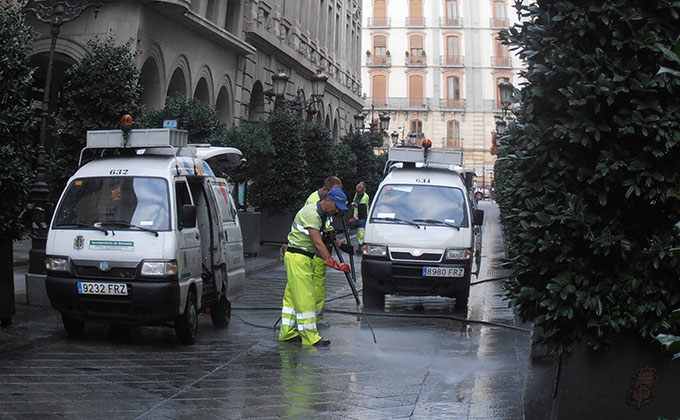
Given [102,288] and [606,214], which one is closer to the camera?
[606,214]

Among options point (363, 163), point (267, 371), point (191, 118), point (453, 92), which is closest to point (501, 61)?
point (453, 92)

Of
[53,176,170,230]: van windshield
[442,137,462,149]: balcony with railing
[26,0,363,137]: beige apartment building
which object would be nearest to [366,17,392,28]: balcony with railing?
[442,137,462,149]: balcony with railing

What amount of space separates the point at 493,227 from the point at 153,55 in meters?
20.0

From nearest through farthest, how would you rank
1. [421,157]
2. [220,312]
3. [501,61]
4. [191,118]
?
[220,312]
[421,157]
[191,118]
[501,61]

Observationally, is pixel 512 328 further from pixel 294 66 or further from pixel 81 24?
pixel 294 66

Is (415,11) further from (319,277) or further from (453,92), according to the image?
(319,277)

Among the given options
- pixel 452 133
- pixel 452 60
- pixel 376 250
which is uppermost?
pixel 452 60

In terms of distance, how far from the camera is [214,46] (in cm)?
2617

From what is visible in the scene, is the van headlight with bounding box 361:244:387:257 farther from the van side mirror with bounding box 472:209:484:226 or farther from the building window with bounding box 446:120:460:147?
the building window with bounding box 446:120:460:147

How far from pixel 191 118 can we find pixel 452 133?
63.6m

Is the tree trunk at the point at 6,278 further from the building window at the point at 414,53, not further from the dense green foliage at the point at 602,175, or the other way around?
the building window at the point at 414,53

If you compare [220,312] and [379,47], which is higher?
[379,47]

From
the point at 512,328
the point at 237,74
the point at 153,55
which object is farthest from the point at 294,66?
the point at 512,328

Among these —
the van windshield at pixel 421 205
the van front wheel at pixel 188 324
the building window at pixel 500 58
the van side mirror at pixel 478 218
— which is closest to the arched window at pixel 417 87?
the building window at pixel 500 58
